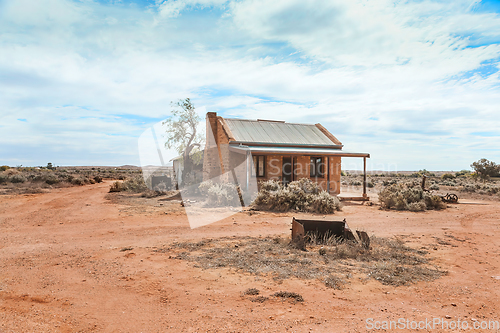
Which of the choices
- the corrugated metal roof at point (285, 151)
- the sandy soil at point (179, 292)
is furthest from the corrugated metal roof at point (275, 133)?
the sandy soil at point (179, 292)

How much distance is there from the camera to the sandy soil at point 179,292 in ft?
10.8

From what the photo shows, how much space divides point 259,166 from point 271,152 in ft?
7.04

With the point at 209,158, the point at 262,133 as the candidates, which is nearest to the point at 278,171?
the point at 262,133

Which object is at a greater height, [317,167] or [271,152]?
[271,152]

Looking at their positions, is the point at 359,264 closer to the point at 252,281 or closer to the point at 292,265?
the point at 292,265

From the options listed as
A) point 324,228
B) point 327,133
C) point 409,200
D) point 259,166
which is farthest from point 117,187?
point 409,200

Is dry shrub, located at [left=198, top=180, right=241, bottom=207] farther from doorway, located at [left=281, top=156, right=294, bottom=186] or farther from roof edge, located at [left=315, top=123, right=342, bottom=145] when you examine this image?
roof edge, located at [left=315, top=123, right=342, bottom=145]

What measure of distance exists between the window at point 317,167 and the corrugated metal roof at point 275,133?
1.10 metres

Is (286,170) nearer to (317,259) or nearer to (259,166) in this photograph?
(259,166)

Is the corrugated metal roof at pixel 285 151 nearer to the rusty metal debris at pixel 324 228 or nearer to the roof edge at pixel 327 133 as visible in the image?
the roof edge at pixel 327 133

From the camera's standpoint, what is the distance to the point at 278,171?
655 inches

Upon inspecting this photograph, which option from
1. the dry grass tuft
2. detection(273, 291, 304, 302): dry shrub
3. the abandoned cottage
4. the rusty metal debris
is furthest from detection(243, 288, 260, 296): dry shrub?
the abandoned cottage

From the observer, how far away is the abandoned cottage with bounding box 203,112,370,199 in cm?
1619

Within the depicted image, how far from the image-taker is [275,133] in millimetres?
18875
